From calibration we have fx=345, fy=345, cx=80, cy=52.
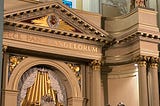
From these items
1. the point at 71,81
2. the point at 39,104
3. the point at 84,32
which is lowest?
the point at 39,104

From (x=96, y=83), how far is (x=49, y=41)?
76.3 inches

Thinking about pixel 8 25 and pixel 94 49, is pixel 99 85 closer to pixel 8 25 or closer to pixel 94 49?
pixel 94 49

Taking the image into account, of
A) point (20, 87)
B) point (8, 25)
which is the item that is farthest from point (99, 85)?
point (8, 25)

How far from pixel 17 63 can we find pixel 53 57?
115 cm

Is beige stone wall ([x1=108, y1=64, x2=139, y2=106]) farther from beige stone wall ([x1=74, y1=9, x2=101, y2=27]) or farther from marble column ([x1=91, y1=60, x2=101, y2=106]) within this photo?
beige stone wall ([x1=74, y1=9, x2=101, y2=27])

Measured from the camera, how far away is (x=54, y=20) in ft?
33.9

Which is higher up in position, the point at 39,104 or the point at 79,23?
the point at 79,23

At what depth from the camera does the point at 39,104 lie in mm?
10188

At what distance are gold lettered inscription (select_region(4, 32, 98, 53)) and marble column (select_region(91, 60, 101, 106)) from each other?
475 mm

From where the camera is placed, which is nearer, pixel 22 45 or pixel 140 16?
pixel 22 45

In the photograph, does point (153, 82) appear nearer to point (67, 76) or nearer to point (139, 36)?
point (139, 36)

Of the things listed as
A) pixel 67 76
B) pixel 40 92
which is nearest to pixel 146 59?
pixel 67 76

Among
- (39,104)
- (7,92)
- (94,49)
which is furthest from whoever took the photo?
(94,49)

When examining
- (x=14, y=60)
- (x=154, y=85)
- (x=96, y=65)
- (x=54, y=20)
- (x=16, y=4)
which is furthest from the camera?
(x=96, y=65)
